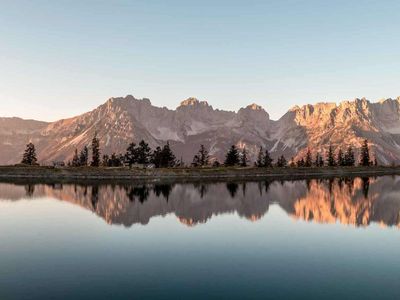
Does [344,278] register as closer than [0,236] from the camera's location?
Yes

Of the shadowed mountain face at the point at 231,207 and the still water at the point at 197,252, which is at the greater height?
the shadowed mountain face at the point at 231,207

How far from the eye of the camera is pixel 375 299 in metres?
29.9

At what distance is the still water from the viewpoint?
31938 mm

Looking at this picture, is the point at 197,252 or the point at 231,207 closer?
the point at 197,252

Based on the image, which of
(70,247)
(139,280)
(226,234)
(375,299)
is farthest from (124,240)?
(375,299)

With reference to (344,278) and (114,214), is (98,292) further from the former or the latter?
(114,214)

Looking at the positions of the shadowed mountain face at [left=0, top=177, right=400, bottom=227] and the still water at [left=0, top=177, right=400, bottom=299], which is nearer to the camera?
the still water at [left=0, top=177, right=400, bottom=299]

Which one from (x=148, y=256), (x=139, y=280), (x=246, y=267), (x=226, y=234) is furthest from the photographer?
(x=226, y=234)

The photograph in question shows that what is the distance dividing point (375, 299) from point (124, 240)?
32.2 meters

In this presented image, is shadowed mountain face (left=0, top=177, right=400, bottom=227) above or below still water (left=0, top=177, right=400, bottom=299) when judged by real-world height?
above

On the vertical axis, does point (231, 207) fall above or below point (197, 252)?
above

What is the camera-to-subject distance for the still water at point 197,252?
31.9 meters

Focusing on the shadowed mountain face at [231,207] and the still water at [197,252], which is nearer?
the still water at [197,252]

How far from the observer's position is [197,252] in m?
45.6
